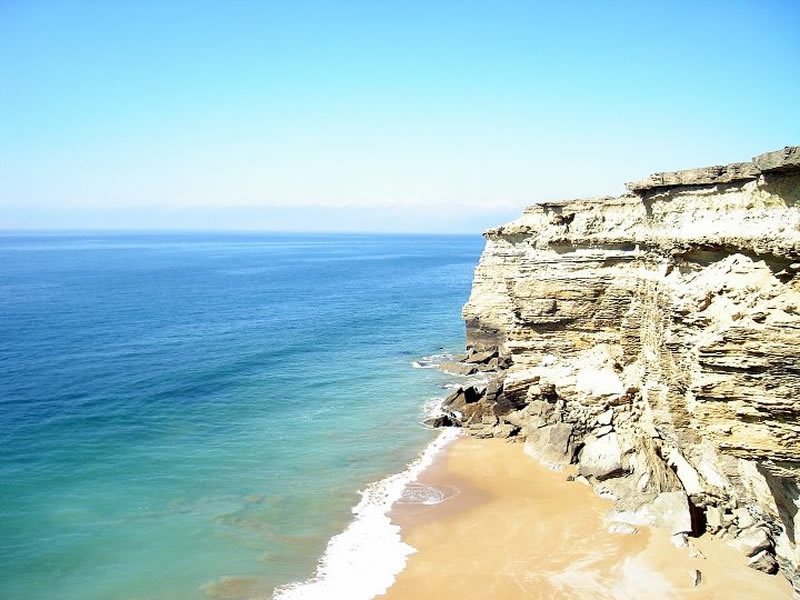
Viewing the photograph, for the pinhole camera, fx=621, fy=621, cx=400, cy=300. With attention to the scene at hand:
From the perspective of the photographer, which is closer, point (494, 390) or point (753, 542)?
point (753, 542)

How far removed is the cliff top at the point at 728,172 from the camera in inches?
498

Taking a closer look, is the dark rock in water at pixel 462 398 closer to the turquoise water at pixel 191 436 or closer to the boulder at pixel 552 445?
the turquoise water at pixel 191 436

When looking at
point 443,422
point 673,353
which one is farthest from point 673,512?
point 443,422

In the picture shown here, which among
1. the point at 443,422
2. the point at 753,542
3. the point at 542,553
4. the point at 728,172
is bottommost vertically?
the point at 542,553

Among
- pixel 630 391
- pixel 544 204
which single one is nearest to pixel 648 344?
pixel 630 391

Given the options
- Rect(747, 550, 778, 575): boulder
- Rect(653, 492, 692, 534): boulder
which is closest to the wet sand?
Rect(747, 550, 778, 575): boulder

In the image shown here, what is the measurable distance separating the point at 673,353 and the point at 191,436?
21.5 meters

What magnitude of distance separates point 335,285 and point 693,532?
7306 cm

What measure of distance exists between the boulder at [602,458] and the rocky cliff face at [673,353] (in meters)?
0.04

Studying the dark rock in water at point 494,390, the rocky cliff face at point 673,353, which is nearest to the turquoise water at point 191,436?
the dark rock in water at point 494,390

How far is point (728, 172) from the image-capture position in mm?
16703

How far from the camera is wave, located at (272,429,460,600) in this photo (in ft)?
58.0

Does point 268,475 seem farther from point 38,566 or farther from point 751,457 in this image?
point 751,457

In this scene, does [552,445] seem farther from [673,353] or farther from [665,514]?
[673,353]
